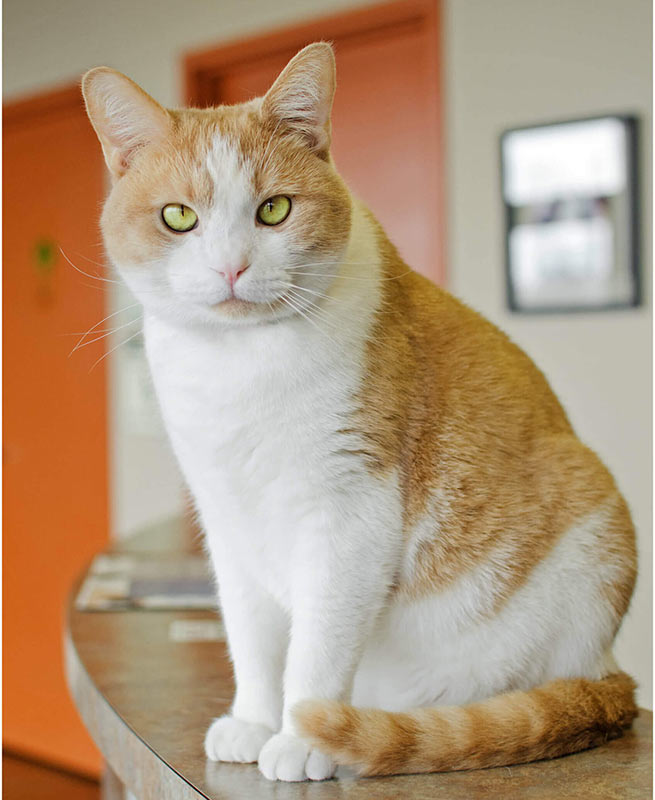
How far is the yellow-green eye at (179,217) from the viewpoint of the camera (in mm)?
833

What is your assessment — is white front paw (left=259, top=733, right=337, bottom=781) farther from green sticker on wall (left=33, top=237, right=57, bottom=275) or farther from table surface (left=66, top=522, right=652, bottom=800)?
green sticker on wall (left=33, top=237, right=57, bottom=275)

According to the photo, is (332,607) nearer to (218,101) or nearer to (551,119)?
(551,119)

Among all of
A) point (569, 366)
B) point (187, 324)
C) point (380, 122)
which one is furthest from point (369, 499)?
point (380, 122)


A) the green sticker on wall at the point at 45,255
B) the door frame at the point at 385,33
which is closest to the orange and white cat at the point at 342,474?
the door frame at the point at 385,33

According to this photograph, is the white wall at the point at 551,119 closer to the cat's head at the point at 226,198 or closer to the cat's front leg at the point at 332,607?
the cat's front leg at the point at 332,607

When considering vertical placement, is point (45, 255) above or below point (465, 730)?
above

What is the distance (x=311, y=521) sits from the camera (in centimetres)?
87

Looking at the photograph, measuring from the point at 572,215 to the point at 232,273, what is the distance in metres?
1.94

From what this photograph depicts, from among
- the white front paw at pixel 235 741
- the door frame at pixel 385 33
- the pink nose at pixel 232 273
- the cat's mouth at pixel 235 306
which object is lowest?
the white front paw at pixel 235 741

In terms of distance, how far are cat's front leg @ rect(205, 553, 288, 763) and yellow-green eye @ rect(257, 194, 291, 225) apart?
381 mm

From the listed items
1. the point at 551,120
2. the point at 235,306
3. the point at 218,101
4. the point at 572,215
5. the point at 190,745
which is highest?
the point at 218,101

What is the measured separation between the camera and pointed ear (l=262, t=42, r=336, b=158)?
0.83 metres

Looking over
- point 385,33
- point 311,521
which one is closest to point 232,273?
point 311,521

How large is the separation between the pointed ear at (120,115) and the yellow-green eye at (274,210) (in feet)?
0.40
